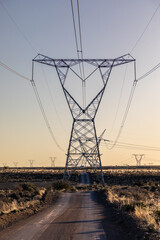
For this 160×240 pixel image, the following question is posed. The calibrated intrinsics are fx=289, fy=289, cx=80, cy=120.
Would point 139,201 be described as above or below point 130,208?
above

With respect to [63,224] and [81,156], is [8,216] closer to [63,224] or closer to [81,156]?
[63,224]

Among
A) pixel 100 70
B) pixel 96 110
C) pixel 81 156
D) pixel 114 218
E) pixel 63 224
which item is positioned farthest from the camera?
pixel 81 156

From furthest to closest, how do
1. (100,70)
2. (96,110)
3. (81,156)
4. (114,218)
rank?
(81,156)
(96,110)
(100,70)
(114,218)

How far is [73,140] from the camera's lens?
149 feet

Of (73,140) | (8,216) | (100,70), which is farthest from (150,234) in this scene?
(73,140)

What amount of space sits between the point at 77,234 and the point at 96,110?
31.3 m

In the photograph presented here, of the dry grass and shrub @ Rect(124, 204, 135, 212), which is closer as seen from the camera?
the dry grass

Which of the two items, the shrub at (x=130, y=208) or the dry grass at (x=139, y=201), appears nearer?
the dry grass at (x=139, y=201)

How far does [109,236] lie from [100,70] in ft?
95.3

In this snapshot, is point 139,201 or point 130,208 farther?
point 139,201

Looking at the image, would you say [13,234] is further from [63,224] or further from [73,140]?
[73,140]

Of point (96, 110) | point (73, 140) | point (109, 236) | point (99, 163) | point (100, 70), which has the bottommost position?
point (109, 236)

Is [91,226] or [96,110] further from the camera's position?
[96,110]

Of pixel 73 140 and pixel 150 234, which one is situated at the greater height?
pixel 73 140
